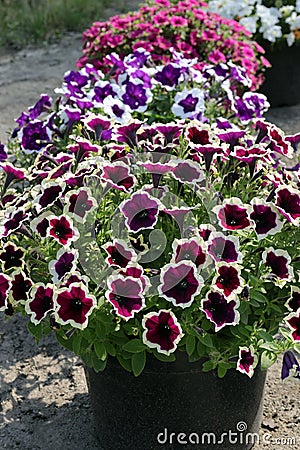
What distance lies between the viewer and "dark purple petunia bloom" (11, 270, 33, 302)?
2127mm

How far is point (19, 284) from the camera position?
2.14 m

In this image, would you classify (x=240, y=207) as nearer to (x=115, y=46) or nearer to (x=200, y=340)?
(x=200, y=340)

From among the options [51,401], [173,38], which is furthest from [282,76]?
[51,401]

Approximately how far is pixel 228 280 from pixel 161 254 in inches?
9.7

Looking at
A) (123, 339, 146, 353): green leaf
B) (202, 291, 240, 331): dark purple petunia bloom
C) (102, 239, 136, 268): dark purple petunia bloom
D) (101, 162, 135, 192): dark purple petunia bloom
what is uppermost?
(101, 162, 135, 192): dark purple petunia bloom

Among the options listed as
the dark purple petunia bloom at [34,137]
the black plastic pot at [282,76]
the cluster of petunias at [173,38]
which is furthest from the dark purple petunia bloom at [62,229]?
the black plastic pot at [282,76]

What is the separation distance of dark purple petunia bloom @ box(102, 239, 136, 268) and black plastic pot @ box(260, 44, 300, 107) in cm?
370

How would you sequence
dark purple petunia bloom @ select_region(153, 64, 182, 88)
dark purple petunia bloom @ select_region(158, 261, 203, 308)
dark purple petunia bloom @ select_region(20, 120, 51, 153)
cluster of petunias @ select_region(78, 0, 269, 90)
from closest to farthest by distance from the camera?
dark purple petunia bloom @ select_region(158, 261, 203, 308), dark purple petunia bloom @ select_region(20, 120, 51, 153), dark purple petunia bloom @ select_region(153, 64, 182, 88), cluster of petunias @ select_region(78, 0, 269, 90)

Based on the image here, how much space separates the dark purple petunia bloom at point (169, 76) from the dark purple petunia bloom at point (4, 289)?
5.17ft

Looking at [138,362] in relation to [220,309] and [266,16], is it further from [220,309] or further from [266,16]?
[266,16]

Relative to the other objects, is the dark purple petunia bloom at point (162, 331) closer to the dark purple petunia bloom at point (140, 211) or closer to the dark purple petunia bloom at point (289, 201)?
the dark purple petunia bloom at point (140, 211)

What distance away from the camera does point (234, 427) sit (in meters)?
2.35

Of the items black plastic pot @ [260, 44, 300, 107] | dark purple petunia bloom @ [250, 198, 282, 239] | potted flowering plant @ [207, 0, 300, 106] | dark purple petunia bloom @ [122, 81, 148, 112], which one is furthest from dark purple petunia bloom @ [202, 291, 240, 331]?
black plastic pot @ [260, 44, 300, 107]

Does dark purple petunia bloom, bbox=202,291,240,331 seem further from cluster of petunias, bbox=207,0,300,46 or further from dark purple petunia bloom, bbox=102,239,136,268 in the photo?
cluster of petunias, bbox=207,0,300,46
